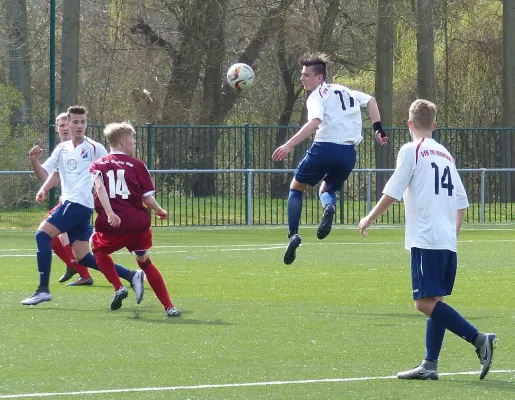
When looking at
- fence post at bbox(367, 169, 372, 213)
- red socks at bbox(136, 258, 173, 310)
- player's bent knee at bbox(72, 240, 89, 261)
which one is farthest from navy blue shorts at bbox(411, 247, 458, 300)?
fence post at bbox(367, 169, 372, 213)

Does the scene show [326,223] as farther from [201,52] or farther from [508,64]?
[508,64]

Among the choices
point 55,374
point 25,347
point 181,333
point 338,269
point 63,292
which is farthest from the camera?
point 338,269

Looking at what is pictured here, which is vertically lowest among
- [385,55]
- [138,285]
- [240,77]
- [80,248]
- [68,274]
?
[68,274]

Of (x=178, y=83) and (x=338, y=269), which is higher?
(x=178, y=83)

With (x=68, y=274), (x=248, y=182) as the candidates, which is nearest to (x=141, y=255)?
(x=68, y=274)

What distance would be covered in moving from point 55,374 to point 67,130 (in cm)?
541

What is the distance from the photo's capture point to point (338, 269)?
51.5 feet

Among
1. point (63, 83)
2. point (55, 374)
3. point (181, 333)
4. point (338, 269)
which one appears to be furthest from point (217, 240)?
point (55, 374)

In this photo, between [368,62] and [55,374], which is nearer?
[55,374]

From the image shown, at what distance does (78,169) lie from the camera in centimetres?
1209

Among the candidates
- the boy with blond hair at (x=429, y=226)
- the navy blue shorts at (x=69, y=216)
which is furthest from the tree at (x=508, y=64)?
the boy with blond hair at (x=429, y=226)

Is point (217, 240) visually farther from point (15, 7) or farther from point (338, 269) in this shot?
point (15, 7)

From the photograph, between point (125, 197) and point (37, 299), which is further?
point (37, 299)

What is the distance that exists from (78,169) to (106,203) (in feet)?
5.91
